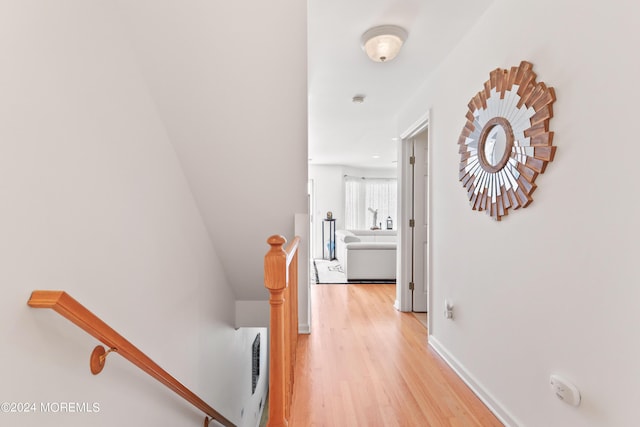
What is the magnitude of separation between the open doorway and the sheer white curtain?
16.2ft

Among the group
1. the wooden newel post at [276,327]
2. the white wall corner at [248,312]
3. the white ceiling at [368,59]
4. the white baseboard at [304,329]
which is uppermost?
the white ceiling at [368,59]

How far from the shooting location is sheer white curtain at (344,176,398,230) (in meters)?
8.64

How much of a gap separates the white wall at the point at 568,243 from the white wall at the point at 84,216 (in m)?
2.00

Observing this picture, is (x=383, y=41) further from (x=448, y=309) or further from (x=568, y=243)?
(x=448, y=309)

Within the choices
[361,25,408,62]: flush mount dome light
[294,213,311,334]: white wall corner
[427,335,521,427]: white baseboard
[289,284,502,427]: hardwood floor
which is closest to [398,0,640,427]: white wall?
[427,335,521,427]: white baseboard

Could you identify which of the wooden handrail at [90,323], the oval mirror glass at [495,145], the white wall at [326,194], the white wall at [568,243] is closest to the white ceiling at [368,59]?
the white wall at [568,243]

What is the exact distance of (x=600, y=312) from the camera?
118 centimetres

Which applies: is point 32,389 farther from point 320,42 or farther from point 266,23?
point 320,42

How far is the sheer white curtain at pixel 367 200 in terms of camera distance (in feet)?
28.3

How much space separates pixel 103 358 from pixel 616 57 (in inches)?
90.1

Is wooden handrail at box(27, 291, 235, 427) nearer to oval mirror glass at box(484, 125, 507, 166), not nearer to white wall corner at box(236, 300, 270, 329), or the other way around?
oval mirror glass at box(484, 125, 507, 166)

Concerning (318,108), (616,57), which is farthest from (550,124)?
(318,108)

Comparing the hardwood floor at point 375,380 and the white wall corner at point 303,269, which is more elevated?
the white wall corner at point 303,269

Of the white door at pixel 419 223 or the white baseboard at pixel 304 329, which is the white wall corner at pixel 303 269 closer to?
the white baseboard at pixel 304 329
